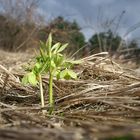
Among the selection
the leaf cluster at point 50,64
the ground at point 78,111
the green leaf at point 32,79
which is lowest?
the ground at point 78,111

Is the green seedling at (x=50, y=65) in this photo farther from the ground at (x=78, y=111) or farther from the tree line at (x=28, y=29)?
the tree line at (x=28, y=29)

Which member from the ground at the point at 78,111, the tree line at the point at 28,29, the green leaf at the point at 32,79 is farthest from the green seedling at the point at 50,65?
the tree line at the point at 28,29

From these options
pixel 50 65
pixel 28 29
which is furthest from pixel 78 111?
pixel 28 29

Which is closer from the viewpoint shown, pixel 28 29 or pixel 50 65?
pixel 50 65

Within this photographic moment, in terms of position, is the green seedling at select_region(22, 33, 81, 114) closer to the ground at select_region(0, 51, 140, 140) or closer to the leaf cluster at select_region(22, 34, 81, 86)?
the leaf cluster at select_region(22, 34, 81, 86)

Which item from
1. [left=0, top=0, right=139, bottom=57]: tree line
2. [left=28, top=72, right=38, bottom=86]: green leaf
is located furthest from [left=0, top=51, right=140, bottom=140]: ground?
[left=0, top=0, right=139, bottom=57]: tree line

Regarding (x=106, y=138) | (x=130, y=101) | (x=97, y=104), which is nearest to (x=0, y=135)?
(x=106, y=138)

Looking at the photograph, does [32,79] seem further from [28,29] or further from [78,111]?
[28,29]

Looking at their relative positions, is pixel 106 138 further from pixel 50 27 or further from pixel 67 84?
pixel 50 27
